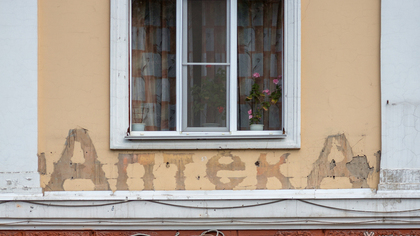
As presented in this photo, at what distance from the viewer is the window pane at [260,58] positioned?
12.1 ft

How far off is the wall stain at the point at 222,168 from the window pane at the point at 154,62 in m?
0.59

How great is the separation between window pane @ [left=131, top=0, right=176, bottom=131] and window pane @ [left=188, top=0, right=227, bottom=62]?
202mm

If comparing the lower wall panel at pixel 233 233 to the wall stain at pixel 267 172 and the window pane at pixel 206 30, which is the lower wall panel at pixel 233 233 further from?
the window pane at pixel 206 30

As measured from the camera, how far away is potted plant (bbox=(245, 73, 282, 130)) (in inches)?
143

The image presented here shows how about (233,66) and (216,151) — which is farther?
(233,66)

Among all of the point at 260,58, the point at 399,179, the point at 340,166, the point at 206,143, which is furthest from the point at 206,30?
the point at 399,179

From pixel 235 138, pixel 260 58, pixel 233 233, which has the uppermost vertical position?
pixel 260 58

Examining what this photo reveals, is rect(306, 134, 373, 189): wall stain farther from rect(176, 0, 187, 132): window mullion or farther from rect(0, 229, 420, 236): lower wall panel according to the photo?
rect(176, 0, 187, 132): window mullion

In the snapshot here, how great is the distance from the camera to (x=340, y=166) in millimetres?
3523

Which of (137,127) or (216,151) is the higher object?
(137,127)

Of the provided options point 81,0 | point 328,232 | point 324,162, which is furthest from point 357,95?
point 81,0

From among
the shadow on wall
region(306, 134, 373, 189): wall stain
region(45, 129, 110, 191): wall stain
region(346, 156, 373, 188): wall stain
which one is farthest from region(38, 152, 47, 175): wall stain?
region(346, 156, 373, 188): wall stain

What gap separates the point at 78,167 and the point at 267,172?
198cm

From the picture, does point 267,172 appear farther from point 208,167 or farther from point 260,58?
point 260,58
